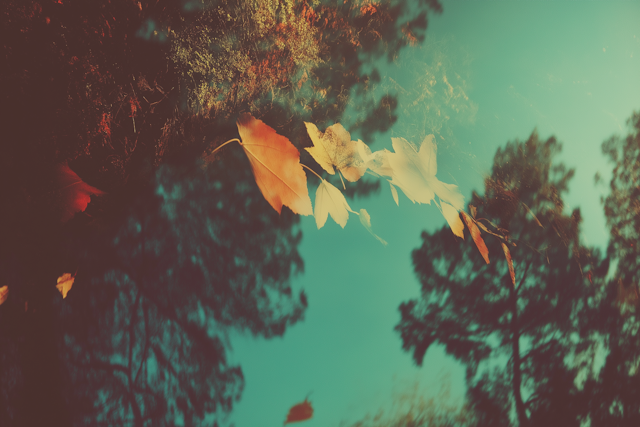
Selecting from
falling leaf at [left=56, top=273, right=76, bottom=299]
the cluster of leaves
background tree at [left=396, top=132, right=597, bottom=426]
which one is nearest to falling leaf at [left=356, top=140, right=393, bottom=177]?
the cluster of leaves

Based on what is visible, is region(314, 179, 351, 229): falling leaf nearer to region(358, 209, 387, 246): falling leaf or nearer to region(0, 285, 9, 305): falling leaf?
region(358, 209, 387, 246): falling leaf

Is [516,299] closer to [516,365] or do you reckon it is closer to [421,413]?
[516,365]

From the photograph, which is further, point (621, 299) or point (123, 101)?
point (621, 299)

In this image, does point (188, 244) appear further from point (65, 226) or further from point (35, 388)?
point (35, 388)

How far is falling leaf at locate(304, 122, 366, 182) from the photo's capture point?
1.35 ft

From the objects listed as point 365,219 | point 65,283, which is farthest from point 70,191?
point 365,219

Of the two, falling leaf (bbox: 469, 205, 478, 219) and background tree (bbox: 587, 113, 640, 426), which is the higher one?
falling leaf (bbox: 469, 205, 478, 219)

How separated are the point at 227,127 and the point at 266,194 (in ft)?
0.35

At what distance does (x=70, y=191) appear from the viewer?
1.27ft

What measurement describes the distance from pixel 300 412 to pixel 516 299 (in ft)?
1.21

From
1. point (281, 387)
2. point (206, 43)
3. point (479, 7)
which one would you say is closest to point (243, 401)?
point (281, 387)

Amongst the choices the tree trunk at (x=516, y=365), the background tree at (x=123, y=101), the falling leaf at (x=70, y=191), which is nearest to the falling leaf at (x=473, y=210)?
the tree trunk at (x=516, y=365)

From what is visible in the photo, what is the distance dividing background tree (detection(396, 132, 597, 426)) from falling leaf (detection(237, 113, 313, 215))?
210 mm

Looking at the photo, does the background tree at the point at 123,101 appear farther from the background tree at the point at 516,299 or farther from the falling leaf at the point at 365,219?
the background tree at the point at 516,299
